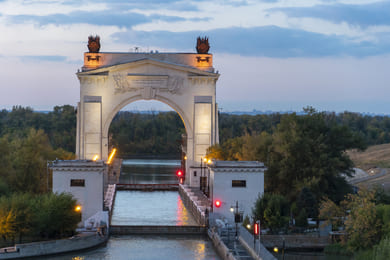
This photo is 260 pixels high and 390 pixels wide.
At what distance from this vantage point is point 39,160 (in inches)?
1670

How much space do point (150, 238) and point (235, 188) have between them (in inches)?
196

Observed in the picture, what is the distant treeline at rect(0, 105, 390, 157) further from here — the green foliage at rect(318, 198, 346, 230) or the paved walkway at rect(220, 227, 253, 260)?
the paved walkway at rect(220, 227, 253, 260)

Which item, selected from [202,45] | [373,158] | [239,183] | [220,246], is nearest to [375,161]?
[373,158]

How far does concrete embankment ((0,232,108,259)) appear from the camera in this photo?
94.1 feet

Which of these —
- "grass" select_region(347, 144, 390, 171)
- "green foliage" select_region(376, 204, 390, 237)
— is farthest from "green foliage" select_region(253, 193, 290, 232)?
"grass" select_region(347, 144, 390, 171)

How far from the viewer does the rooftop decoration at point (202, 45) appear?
49469mm

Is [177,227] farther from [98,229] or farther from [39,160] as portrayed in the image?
[39,160]

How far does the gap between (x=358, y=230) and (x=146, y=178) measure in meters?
42.5

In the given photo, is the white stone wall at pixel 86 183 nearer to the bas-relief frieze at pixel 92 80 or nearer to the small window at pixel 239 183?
the small window at pixel 239 183

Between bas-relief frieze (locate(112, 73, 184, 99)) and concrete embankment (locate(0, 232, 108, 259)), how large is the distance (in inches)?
690

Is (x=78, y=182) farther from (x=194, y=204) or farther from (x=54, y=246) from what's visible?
(x=194, y=204)

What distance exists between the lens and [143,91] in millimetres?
48312

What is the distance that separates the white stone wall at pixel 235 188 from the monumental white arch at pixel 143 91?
13.7 m

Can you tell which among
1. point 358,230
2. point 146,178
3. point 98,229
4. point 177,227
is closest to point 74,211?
point 98,229
